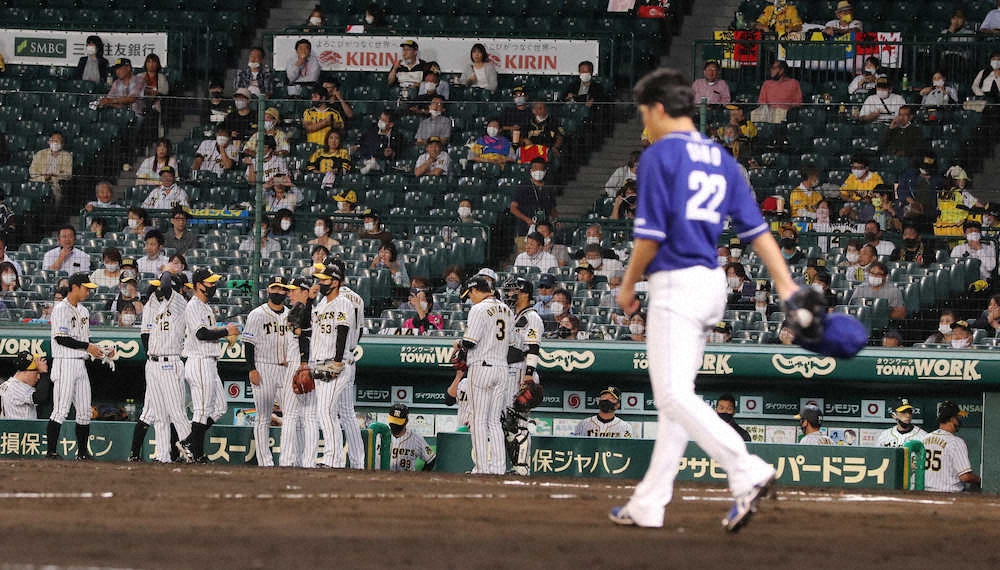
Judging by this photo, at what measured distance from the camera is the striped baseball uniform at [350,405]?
1249 cm

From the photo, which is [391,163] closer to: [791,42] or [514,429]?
[514,429]

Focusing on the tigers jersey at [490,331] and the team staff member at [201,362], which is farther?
A: the team staff member at [201,362]

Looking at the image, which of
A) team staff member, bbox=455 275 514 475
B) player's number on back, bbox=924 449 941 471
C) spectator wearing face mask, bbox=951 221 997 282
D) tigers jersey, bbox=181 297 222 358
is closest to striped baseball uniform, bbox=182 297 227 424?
tigers jersey, bbox=181 297 222 358

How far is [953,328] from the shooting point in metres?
13.6

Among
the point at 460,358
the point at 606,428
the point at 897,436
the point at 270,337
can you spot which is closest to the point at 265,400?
the point at 270,337

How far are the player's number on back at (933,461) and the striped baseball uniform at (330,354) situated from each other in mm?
4989

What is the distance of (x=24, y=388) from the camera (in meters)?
14.5

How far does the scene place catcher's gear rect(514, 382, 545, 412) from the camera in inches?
496

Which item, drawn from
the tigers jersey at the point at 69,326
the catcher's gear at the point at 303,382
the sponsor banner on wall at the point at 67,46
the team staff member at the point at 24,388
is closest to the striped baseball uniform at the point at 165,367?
the tigers jersey at the point at 69,326

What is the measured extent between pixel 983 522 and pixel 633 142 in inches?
302

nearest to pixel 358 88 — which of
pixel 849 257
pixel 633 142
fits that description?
pixel 633 142

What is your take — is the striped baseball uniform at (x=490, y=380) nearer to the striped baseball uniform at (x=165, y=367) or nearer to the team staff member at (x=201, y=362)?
the team staff member at (x=201, y=362)

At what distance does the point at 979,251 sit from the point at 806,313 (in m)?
8.32

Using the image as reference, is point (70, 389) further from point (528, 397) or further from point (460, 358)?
point (528, 397)
